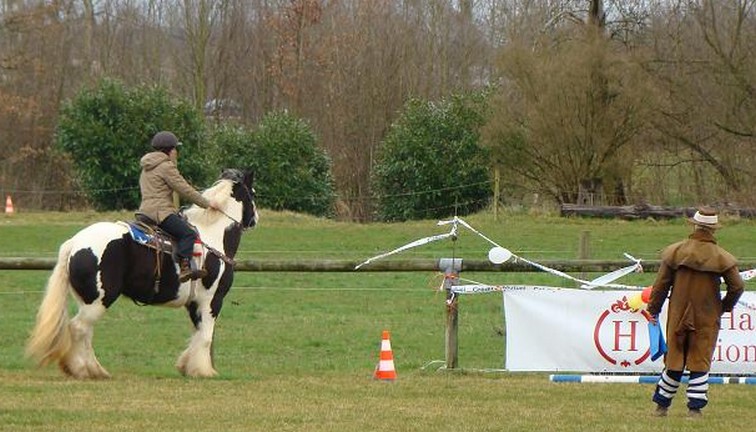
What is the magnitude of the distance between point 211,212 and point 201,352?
1350 millimetres

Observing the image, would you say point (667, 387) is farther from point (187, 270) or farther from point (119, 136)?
point (119, 136)

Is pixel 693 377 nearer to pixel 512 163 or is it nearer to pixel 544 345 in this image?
pixel 544 345

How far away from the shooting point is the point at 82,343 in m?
11.7

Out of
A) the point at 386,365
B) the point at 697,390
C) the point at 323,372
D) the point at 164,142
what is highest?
the point at 164,142

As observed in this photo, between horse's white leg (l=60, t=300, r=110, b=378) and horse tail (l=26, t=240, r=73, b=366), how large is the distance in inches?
3.4

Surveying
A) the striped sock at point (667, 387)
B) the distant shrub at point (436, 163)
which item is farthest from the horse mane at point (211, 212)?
the distant shrub at point (436, 163)

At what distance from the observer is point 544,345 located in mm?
12711

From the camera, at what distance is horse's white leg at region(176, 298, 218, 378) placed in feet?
40.3

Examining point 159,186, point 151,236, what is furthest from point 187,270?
point 159,186

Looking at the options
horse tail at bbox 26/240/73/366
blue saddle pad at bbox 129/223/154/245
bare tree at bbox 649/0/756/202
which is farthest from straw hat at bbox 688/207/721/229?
bare tree at bbox 649/0/756/202

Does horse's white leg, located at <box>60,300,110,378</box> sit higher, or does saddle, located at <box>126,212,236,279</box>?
saddle, located at <box>126,212,236,279</box>

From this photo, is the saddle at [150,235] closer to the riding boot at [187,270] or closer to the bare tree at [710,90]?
the riding boot at [187,270]

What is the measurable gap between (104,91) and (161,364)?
28097 mm

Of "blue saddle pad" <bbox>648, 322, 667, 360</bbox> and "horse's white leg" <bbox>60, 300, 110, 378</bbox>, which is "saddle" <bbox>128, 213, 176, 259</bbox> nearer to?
"horse's white leg" <bbox>60, 300, 110, 378</bbox>
